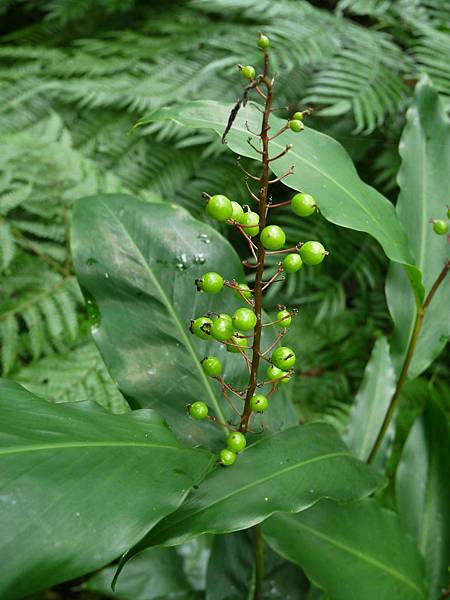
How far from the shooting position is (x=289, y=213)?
190 centimetres

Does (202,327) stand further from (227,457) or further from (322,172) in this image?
(322,172)

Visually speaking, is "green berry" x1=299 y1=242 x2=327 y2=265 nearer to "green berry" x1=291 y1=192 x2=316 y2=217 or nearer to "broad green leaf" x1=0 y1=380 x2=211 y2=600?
"green berry" x1=291 y1=192 x2=316 y2=217

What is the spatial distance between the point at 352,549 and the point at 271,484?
0.26m

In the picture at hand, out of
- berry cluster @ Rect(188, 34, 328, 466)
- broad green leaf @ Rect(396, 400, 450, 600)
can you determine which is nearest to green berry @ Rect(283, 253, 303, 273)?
berry cluster @ Rect(188, 34, 328, 466)

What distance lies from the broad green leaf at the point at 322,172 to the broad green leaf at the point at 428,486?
418 mm

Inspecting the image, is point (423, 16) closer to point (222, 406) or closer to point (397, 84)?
point (397, 84)

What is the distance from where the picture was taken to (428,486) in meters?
1.04

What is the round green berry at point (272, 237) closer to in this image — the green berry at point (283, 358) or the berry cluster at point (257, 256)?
Result: the berry cluster at point (257, 256)

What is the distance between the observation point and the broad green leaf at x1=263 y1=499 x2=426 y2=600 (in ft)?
2.55

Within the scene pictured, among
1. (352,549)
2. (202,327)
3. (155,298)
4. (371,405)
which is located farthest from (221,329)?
(371,405)

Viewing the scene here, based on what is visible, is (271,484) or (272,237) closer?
(272,237)

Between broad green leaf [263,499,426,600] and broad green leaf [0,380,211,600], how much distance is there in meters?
0.30

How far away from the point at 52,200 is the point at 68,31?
1.22 meters

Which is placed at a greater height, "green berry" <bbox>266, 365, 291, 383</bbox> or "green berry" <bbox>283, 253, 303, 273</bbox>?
"green berry" <bbox>283, 253, 303, 273</bbox>
